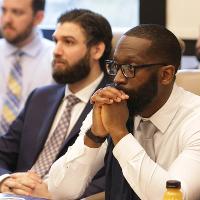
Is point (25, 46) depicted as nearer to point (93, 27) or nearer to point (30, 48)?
point (30, 48)

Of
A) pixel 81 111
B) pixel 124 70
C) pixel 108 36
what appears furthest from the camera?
pixel 108 36

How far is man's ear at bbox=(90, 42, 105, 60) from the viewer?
10.6 ft

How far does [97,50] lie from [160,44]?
1.08m

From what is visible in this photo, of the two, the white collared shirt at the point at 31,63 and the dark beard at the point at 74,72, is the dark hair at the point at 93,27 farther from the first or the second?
the white collared shirt at the point at 31,63

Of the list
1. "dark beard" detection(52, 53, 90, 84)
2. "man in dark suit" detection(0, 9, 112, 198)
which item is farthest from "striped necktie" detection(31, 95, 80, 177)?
"dark beard" detection(52, 53, 90, 84)

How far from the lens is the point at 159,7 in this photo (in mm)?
4402

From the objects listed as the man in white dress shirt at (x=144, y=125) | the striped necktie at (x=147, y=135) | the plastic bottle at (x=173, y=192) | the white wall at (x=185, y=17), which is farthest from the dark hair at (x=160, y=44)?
the white wall at (x=185, y=17)

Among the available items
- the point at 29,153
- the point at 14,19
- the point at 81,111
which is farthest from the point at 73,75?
the point at 14,19

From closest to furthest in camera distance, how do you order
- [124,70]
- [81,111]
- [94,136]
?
1. [124,70]
2. [94,136]
3. [81,111]

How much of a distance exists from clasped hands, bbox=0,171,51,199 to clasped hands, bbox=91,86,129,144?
1.67ft

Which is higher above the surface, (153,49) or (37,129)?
(153,49)

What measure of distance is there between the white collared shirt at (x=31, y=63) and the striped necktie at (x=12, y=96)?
2 cm

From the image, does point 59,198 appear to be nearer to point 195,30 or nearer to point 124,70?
point 124,70

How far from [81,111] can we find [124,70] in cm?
92
